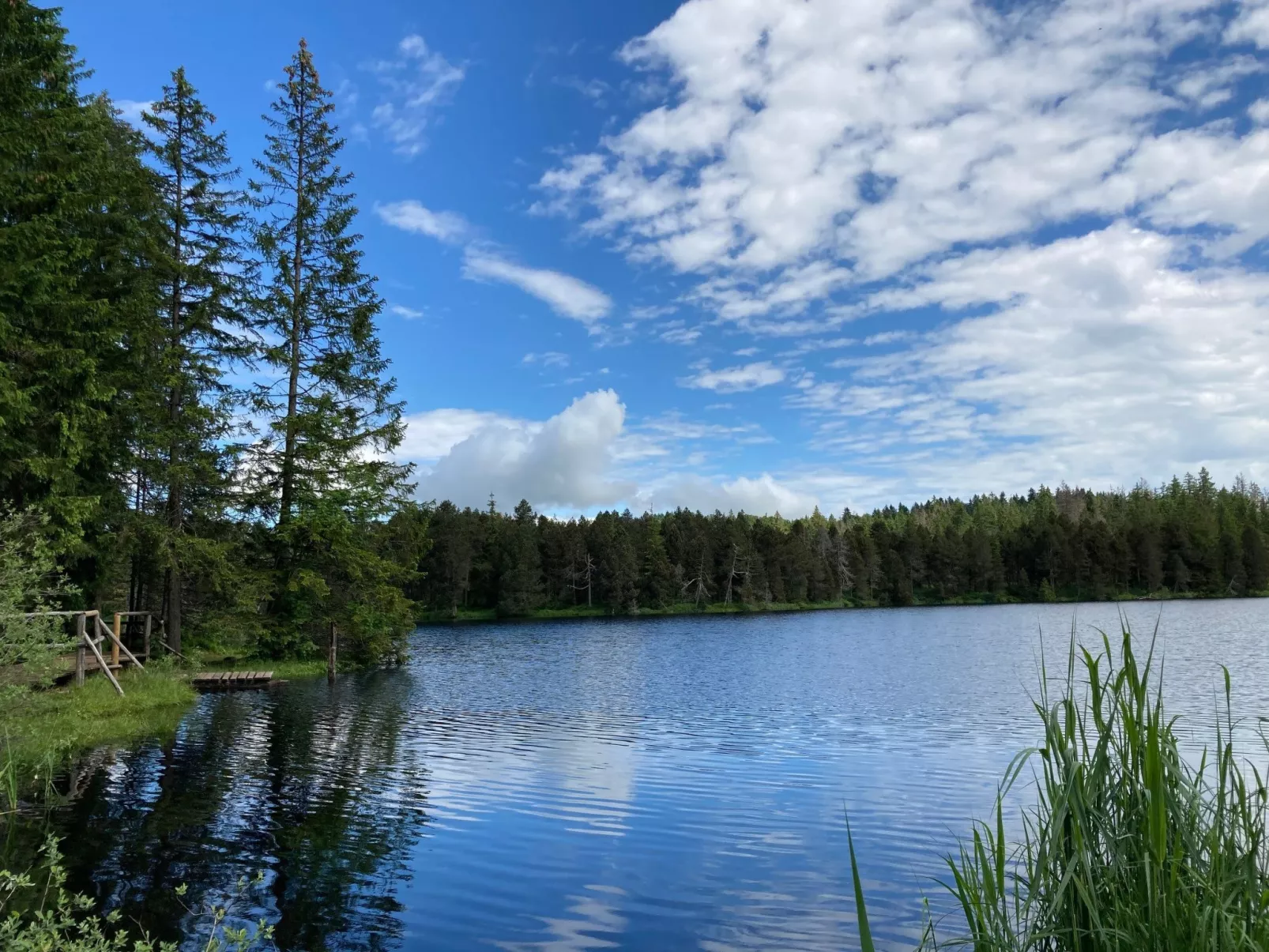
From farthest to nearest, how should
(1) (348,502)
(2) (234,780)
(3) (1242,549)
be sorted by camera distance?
(3) (1242,549) → (1) (348,502) → (2) (234,780)

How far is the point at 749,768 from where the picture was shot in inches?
614

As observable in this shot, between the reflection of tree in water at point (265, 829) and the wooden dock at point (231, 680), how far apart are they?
9421 millimetres

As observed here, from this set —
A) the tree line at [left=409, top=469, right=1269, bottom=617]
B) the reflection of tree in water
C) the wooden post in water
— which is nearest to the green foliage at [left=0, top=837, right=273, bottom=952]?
the reflection of tree in water

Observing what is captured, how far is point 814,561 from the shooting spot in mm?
113812

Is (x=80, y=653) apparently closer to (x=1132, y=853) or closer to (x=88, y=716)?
(x=88, y=716)

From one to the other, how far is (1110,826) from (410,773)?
43.6 ft

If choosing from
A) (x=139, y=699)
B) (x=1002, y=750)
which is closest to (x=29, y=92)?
(x=139, y=699)

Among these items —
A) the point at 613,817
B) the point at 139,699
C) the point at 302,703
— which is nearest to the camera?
the point at 613,817

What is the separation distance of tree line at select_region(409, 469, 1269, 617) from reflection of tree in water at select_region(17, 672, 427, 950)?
7737 cm

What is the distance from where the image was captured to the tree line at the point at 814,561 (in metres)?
98.5

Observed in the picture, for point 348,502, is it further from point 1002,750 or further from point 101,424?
point 1002,750

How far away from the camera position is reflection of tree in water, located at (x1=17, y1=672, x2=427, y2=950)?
823 cm

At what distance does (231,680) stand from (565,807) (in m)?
21.1

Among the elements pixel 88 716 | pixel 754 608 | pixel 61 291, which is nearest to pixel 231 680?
pixel 88 716
